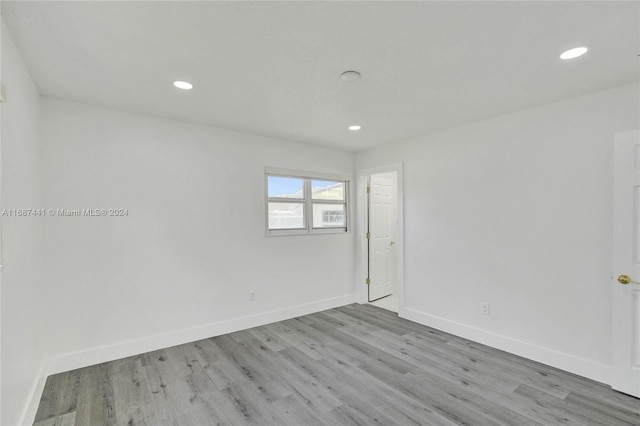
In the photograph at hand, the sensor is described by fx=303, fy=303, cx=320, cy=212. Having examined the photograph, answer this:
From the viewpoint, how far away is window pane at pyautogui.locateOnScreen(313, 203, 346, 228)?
464 centimetres

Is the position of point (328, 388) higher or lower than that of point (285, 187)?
lower

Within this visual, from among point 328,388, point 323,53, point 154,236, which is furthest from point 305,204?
point 323,53

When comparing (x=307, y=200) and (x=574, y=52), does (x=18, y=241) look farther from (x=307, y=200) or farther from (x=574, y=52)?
(x=574, y=52)

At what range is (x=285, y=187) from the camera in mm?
4312

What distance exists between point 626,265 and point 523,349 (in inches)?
48.1

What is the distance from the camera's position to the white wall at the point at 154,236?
9.19 ft

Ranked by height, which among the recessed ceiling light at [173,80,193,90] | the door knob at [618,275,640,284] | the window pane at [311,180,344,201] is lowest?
the door knob at [618,275,640,284]

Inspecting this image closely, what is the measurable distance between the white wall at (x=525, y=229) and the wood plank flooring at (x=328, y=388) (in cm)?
34

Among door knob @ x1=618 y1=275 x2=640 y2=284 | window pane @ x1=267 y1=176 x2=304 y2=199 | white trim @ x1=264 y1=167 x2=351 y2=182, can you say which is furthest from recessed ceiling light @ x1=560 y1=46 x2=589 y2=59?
window pane @ x1=267 y1=176 x2=304 y2=199

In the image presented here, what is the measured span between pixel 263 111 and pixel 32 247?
2.22 meters

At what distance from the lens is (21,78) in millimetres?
2057

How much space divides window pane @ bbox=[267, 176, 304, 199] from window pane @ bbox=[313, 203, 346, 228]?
1.19ft

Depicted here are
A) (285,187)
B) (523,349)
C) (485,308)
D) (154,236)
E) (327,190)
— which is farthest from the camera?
(327,190)

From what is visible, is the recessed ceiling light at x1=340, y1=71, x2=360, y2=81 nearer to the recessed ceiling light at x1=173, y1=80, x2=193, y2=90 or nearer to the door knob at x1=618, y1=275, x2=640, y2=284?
the recessed ceiling light at x1=173, y1=80, x2=193, y2=90
